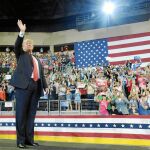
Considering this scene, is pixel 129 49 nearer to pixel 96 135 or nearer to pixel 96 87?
pixel 96 87

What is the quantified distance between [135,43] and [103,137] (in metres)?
12.9

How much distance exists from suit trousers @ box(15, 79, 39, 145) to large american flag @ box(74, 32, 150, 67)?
562 inches

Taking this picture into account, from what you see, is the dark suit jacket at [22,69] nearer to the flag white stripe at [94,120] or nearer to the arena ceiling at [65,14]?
the flag white stripe at [94,120]

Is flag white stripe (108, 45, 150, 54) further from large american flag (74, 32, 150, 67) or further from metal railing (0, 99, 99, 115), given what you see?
metal railing (0, 99, 99, 115)

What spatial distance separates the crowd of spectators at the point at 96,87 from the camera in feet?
28.0

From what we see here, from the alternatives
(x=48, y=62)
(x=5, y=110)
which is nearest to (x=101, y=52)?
(x=48, y=62)

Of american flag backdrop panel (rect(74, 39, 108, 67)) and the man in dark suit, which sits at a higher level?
american flag backdrop panel (rect(74, 39, 108, 67))

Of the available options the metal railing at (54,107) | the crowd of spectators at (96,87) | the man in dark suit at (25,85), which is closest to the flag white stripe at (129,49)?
the crowd of spectators at (96,87)

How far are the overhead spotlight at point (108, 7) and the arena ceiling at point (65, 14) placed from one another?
21 centimetres

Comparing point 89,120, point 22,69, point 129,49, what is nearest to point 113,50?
point 129,49

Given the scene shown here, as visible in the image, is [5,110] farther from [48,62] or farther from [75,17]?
[75,17]

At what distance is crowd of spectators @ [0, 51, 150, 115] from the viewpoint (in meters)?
8.54

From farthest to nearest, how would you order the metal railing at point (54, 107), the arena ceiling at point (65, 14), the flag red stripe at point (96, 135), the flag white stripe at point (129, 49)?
the arena ceiling at point (65, 14) → the flag white stripe at point (129, 49) → the metal railing at point (54, 107) → the flag red stripe at point (96, 135)

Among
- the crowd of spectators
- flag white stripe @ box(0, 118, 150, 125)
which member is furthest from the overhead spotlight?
flag white stripe @ box(0, 118, 150, 125)
